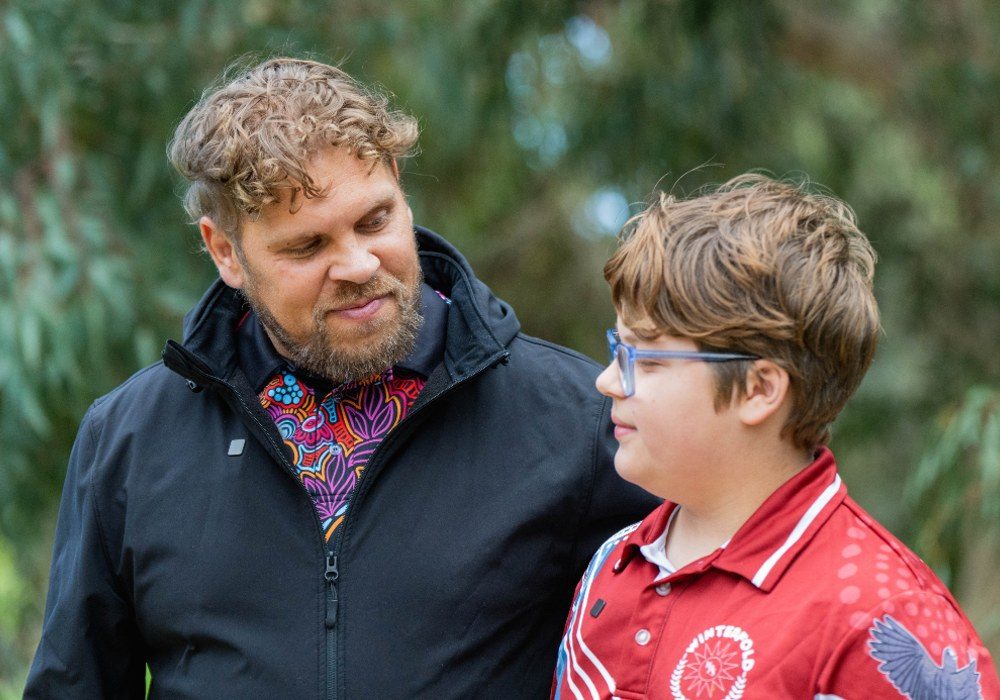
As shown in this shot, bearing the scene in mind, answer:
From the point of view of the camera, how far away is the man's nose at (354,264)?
223cm

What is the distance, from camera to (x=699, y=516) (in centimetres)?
196

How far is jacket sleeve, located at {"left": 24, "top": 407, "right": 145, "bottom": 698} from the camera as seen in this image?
7.36 ft

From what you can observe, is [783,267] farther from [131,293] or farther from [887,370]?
[887,370]

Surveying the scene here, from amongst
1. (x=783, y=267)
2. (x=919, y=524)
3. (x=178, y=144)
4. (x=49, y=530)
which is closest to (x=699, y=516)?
(x=783, y=267)

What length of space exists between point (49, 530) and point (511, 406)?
104 inches

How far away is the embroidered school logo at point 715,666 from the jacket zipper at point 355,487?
583 mm

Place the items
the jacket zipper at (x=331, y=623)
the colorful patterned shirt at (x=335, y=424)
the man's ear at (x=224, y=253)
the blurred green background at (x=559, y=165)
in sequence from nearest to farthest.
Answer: the jacket zipper at (x=331, y=623) → the colorful patterned shirt at (x=335, y=424) → the man's ear at (x=224, y=253) → the blurred green background at (x=559, y=165)

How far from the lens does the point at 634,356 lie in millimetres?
1905

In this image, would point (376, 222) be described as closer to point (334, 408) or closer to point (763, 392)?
point (334, 408)

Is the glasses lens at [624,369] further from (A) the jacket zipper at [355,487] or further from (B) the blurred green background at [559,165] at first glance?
(B) the blurred green background at [559,165]

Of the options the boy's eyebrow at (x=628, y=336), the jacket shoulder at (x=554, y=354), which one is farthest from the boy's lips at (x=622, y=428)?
the jacket shoulder at (x=554, y=354)

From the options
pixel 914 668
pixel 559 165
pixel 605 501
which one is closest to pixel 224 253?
pixel 605 501

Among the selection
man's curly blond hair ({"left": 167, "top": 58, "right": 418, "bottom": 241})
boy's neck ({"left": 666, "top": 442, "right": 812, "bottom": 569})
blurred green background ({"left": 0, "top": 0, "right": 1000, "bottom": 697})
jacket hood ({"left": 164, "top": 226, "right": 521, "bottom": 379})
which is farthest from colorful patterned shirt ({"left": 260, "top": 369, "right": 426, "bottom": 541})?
blurred green background ({"left": 0, "top": 0, "right": 1000, "bottom": 697})

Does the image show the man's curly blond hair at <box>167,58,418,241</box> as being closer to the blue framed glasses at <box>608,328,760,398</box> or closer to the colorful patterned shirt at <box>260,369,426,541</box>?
the colorful patterned shirt at <box>260,369,426,541</box>
